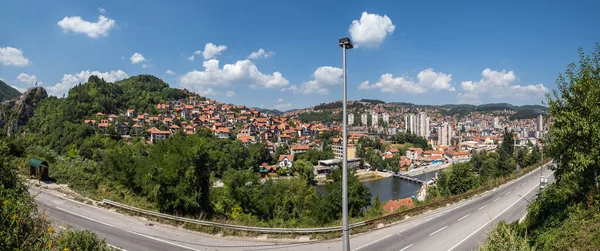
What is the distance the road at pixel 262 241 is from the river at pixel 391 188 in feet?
90.1

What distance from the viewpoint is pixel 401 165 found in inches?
2479

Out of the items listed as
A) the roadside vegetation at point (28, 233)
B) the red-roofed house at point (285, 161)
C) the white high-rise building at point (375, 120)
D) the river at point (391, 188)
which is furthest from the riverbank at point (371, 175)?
the white high-rise building at point (375, 120)

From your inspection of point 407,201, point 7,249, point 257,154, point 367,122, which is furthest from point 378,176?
point 367,122

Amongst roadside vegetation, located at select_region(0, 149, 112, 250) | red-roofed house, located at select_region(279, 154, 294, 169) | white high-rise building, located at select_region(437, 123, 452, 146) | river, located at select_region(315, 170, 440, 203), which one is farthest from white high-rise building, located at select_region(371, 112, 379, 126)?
roadside vegetation, located at select_region(0, 149, 112, 250)

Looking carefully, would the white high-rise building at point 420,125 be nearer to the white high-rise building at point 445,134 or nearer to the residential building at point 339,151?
the white high-rise building at point 445,134

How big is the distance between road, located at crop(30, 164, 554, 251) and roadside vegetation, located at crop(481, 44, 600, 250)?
1.25m

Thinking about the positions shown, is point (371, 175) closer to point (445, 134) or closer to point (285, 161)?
point (285, 161)

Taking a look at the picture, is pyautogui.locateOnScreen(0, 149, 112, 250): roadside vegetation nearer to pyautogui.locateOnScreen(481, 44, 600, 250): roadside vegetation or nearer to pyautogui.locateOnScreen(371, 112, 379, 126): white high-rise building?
pyautogui.locateOnScreen(481, 44, 600, 250): roadside vegetation

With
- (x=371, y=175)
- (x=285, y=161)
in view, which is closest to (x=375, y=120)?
(x=371, y=175)

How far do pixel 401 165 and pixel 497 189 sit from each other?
46.3 metres

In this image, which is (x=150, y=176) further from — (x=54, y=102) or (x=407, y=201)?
(x=54, y=102)

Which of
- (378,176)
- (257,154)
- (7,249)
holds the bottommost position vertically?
(378,176)

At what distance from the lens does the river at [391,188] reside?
40.1 meters

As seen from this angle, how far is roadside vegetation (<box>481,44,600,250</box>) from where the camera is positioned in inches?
232
